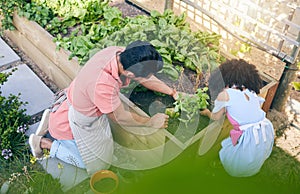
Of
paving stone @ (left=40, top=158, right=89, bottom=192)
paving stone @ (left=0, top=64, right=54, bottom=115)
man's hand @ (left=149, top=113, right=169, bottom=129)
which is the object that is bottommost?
paving stone @ (left=40, top=158, right=89, bottom=192)

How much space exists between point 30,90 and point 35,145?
95 centimetres

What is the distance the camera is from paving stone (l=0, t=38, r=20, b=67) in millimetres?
4051

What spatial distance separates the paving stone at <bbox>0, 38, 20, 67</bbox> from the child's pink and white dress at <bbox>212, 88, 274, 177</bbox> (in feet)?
8.42

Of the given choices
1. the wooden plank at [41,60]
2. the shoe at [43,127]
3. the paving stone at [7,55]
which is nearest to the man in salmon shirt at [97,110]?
the shoe at [43,127]

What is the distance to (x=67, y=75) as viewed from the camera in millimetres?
3543

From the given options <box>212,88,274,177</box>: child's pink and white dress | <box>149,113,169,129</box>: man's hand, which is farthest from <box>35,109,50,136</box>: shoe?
<box>212,88,274,177</box>: child's pink and white dress

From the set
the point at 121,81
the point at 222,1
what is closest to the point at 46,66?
the point at 121,81

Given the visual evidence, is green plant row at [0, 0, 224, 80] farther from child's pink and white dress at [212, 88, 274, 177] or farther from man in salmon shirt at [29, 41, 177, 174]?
child's pink and white dress at [212, 88, 274, 177]

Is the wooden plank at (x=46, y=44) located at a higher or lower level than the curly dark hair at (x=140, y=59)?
lower

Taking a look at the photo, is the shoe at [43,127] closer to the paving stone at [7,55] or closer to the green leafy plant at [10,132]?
the green leafy plant at [10,132]

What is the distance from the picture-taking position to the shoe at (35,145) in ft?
9.63

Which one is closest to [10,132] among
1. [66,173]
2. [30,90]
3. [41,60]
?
[66,173]

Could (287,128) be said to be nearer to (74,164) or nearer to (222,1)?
(222,1)

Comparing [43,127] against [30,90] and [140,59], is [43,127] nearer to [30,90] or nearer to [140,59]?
[30,90]
